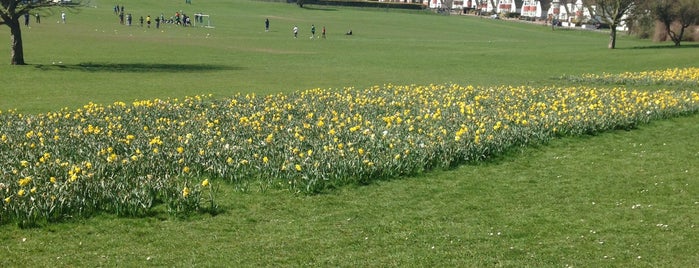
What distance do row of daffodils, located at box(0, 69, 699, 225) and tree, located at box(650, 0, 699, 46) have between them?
53025 mm

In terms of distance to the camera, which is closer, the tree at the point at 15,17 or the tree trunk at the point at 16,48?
the tree at the point at 15,17


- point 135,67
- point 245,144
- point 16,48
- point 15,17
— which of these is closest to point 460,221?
point 245,144

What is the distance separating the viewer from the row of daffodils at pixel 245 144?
33.9 ft

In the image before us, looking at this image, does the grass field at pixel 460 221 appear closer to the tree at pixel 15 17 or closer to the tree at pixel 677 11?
the tree at pixel 15 17

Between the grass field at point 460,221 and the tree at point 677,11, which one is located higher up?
the tree at point 677,11

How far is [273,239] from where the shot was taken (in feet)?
30.5

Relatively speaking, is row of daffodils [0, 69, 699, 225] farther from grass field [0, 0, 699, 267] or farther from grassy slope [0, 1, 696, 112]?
grassy slope [0, 1, 696, 112]

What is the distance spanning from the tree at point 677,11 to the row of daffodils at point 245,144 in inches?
2088

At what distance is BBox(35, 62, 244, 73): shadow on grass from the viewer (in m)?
36.1

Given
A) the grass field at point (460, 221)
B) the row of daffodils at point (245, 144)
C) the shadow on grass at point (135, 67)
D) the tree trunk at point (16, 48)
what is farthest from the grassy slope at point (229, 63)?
the row of daffodils at point (245, 144)

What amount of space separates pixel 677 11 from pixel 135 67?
179ft

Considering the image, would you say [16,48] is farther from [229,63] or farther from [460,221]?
[460,221]

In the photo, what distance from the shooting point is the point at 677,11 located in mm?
67812

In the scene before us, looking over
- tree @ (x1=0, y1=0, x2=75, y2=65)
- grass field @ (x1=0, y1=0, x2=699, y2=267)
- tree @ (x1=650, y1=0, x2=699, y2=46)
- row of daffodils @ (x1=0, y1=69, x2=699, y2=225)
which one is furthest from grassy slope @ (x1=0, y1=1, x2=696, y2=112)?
tree @ (x1=650, y1=0, x2=699, y2=46)
